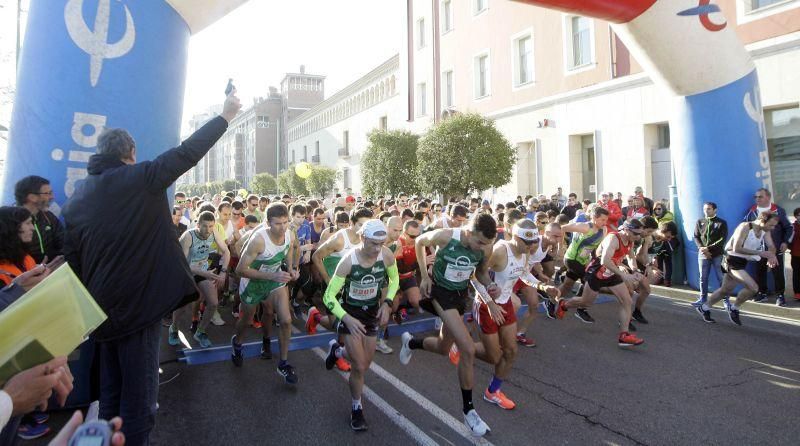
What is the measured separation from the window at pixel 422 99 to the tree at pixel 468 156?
35.0 feet

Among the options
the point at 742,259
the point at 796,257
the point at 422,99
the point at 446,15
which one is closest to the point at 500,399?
the point at 742,259

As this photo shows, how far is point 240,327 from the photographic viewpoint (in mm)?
5887

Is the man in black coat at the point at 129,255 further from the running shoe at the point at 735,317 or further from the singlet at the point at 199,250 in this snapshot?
the running shoe at the point at 735,317

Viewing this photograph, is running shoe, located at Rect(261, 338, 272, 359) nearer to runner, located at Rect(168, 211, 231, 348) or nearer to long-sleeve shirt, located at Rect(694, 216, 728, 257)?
runner, located at Rect(168, 211, 231, 348)

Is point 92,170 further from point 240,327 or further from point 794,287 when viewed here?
point 794,287

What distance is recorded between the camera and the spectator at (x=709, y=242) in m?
8.37

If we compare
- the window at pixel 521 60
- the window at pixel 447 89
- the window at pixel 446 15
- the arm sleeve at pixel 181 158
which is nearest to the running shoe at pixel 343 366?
the arm sleeve at pixel 181 158

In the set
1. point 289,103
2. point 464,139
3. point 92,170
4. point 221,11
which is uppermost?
point 289,103

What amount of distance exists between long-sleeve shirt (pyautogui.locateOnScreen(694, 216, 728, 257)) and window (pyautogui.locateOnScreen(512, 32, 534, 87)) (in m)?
16.4

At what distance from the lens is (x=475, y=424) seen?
13.2 ft

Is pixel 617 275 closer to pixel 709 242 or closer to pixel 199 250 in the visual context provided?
pixel 709 242

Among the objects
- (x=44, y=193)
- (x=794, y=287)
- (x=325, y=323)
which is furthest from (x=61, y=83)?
(x=794, y=287)

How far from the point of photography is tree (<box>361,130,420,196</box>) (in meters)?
31.4

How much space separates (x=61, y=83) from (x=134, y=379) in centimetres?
308
